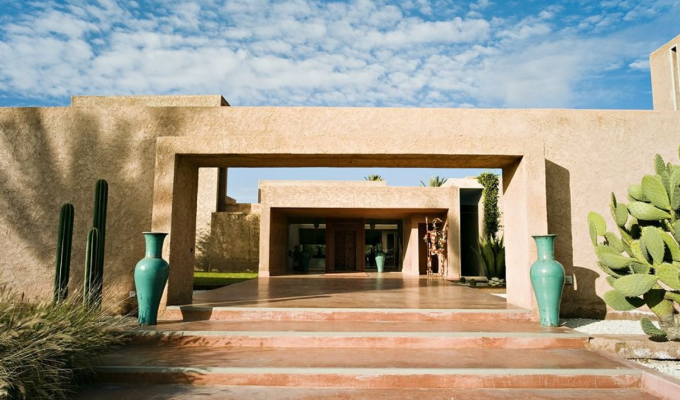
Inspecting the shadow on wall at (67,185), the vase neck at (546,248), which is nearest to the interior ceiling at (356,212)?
the shadow on wall at (67,185)

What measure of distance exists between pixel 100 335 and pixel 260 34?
5.88 meters

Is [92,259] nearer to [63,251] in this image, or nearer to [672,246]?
[63,251]

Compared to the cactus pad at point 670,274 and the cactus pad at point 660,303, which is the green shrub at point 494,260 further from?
the cactus pad at point 670,274

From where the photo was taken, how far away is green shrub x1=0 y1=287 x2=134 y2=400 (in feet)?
9.72

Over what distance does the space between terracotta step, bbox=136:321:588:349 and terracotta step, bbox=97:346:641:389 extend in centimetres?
46

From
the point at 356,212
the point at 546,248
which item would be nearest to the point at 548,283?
the point at 546,248

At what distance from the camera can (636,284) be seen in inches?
181

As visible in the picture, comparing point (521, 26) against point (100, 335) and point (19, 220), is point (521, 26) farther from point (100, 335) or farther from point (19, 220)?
point (19, 220)

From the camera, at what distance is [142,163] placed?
657cm

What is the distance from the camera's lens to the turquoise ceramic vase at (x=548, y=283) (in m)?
5.31

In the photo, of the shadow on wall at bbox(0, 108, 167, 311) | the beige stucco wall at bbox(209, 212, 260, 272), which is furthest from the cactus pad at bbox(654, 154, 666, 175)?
the beige stucco wall at bbox(209, 212, 260, 272)

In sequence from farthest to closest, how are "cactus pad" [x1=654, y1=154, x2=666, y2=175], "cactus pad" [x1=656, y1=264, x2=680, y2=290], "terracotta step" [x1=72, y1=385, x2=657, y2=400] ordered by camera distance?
1. "cactus pad" [x1=654, y1=154, x2=666, y2=175]
2. "cactus pad" [x1=656, y1=264, x2=680, y2=290]
3. "terracotta step" [x1=72, y1=385, x2=657, y2=400]

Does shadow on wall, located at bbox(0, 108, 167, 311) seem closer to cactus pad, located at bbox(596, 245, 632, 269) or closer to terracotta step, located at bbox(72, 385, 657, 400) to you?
terracotta step, located at bbox(72, 385, 657, 400)

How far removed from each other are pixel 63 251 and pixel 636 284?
679 centimetres
